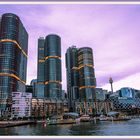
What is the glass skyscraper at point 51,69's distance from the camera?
448 feet

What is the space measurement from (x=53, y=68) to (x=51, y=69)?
182 cm

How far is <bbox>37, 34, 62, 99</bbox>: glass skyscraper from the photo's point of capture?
13662cm

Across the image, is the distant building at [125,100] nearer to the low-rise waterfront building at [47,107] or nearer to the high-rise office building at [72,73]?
the high-rise office building at [72,73]

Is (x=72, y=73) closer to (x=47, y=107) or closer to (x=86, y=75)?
(x=86, y=75)

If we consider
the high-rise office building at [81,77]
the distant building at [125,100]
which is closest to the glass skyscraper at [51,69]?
the high-rise office building at [81,77]

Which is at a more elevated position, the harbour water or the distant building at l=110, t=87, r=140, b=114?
the distant building at l=110, t=87, r=140, b=114

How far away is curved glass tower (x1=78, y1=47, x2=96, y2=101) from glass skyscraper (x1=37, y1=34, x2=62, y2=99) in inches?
583

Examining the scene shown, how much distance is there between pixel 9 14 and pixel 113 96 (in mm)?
91508

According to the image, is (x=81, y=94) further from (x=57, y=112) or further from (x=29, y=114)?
(x=29, y=114)

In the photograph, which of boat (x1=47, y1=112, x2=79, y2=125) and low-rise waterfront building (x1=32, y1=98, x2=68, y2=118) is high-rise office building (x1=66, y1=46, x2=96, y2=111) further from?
boat (x1=47, y1=112, x2=79, y2=125)

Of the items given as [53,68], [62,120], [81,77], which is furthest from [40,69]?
[62,120]

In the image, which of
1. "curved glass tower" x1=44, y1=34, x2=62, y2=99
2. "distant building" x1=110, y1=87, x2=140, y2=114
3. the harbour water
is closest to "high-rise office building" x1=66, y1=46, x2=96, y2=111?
"curved glass tower" x1=44, y1=34, x2=62, y2=99

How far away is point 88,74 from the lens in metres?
139

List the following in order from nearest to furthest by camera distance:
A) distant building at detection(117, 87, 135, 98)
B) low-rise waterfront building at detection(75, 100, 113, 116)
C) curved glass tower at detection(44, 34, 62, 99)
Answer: low-rise waterfront building at detection(75, 100, 113, 116) → curved glass tower at detection(44, 34, 62, 99) → distant building at detection(117, 87, 135, 98)
